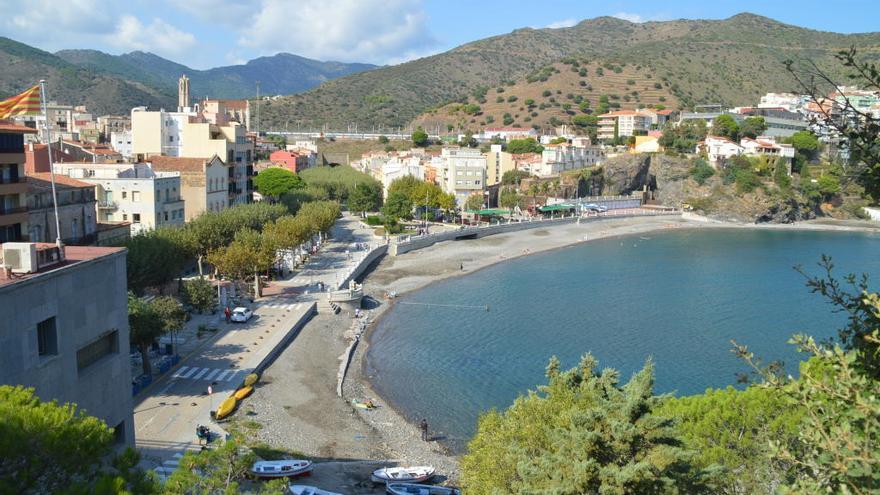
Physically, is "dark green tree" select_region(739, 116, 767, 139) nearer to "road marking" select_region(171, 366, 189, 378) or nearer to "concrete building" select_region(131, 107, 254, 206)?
"concrete building" select_region(131, 107, 254, 206)

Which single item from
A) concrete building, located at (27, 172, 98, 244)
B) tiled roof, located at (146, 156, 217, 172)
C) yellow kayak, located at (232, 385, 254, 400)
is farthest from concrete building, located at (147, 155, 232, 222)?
yellow kayak, located at (232, 385, 254, 400)

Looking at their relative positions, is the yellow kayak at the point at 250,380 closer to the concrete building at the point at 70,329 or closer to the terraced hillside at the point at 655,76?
the concrete building at the point at 70,329

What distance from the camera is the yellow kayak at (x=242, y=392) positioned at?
24.8 meters

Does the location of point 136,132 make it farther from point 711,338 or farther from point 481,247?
point 711,338

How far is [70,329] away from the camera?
43.7 ft

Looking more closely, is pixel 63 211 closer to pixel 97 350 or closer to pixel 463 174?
pixel 97 350

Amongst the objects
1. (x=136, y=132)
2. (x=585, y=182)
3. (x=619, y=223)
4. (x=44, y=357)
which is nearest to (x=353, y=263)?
(x=136, y=132)

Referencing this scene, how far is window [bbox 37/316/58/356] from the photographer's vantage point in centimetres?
1267

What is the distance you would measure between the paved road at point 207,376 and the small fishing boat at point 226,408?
0.29m

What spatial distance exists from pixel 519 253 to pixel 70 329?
53.6 m

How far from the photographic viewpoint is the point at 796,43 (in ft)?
642

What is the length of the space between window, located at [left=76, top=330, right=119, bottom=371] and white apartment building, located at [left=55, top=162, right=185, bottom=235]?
89.9 feet

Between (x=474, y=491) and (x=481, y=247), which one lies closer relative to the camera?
(x=474, y=491)

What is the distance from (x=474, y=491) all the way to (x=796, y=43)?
702 feet
